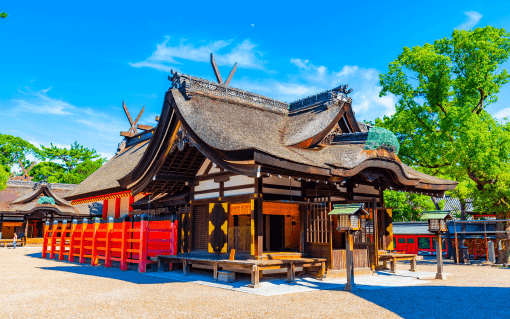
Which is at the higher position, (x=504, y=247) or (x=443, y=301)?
(x=504, y=247)

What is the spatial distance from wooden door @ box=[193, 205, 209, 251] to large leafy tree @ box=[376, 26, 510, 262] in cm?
1064

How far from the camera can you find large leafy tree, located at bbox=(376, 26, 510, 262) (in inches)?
628

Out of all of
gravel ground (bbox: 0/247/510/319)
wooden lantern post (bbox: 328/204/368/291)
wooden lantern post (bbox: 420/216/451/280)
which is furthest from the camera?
wooden lantern post (bbox: 420/216/451/280)

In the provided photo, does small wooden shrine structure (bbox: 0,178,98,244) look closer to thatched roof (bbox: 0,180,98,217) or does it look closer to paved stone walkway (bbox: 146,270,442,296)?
thatched roof (bbox: 0,180,98,217)

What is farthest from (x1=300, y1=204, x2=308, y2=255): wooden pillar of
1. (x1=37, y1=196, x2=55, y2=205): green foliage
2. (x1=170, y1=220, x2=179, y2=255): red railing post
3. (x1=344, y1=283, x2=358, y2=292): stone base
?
(x1=37, y1=196, x2=55, y2=205): green foliage

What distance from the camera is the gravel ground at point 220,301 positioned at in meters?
6.60

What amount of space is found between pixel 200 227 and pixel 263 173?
4529 mm

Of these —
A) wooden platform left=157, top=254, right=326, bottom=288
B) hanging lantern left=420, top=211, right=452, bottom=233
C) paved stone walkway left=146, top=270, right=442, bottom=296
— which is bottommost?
paved stone walkway left=146, top=270, right=442, bottom=296

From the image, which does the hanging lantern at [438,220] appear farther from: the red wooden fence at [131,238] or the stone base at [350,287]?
the red wooden fence at [131,238]

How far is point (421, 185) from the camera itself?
13258 mm

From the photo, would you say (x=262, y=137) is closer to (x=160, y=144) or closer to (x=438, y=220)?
(x=160, y=144)

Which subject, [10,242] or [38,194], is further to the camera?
[38,194]

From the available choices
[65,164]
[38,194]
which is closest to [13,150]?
[65,164]

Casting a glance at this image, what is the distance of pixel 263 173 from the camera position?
9391mm
